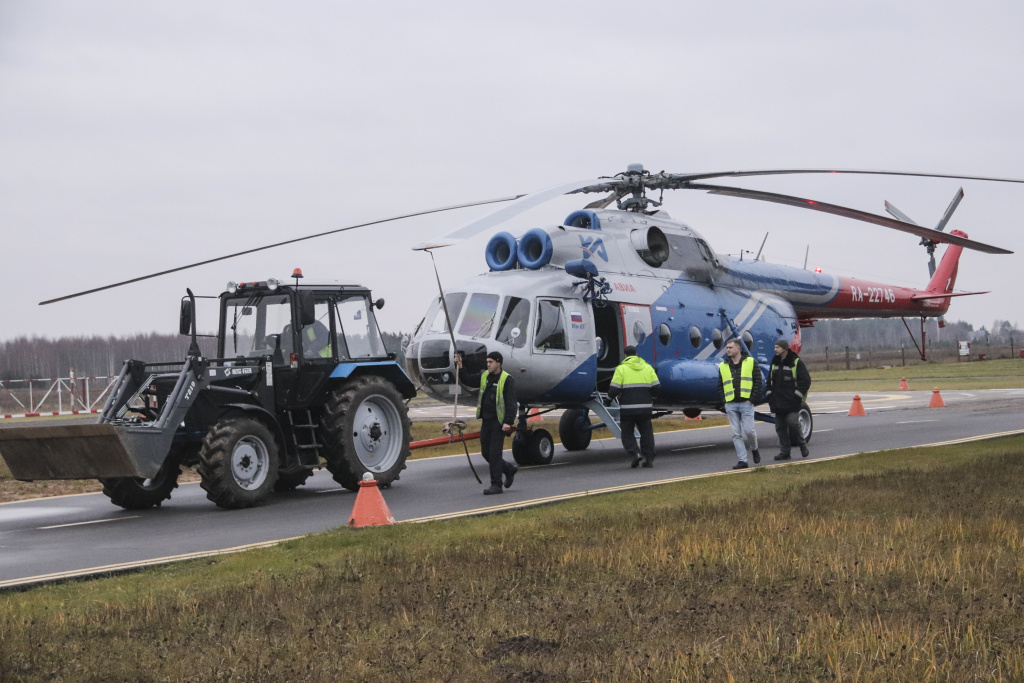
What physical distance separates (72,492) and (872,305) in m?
17.3

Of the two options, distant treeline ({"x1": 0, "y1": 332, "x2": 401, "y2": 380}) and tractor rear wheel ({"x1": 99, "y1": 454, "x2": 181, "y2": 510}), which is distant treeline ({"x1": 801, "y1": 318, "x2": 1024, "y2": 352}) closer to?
distant treeline ({"x1": 0, "y1": 332, "x2": 401, "y2": 380})

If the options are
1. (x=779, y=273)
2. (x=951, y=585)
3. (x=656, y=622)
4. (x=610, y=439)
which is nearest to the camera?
(x=656, y=622)

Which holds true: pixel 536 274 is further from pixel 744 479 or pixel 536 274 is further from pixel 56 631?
pixel 56 631

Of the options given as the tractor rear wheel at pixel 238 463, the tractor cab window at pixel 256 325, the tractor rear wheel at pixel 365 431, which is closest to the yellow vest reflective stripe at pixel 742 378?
the tractor rear wheel at pixel 365 431

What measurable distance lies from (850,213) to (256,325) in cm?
825

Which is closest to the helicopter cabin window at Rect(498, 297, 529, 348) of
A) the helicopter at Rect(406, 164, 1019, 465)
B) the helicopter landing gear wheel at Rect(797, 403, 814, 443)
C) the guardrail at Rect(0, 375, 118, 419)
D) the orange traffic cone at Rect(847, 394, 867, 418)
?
the helicopter at Rect(406, 164, 1019, 465)

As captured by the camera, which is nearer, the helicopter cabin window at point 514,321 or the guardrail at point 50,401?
the helicopter cabin window at point 514,321

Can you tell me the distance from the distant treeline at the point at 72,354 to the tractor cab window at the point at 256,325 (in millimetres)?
75669

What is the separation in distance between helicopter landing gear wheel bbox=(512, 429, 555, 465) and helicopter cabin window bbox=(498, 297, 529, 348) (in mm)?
2111

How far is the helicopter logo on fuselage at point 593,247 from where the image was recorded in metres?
18.6

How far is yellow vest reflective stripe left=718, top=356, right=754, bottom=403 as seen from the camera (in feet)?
54.0

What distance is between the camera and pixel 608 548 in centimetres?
907

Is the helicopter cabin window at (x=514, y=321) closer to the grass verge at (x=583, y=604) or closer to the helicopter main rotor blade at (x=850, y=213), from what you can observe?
the helicopter main rotor blade at (x=850, y=213)

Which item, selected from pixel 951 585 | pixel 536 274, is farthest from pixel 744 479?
pixel 951 585
